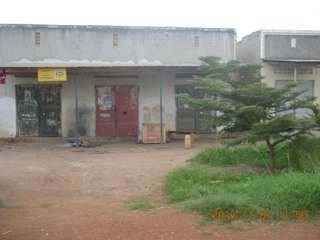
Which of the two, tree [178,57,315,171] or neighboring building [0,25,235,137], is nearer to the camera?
tree [178,57,315,171]

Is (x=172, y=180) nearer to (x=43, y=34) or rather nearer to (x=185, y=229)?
(x=185, y=229)

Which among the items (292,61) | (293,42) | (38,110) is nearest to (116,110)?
(38,110)

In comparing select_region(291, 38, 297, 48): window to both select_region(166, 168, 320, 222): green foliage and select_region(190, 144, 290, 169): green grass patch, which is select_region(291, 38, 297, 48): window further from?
select_region(166, 168, 320, 222): green foliage

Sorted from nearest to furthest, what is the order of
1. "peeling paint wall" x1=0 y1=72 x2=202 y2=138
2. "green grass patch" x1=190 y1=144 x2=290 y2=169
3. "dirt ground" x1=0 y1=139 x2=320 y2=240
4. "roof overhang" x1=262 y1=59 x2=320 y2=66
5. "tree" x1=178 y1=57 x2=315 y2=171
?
"dirt ground" x1=0 y1=139 x2=320 y2=240 < "tree" x1=178 y1=57 x2=315 y2=171 < "green grass patch" x1=190 y1=144 x2=290 y2=169 < "roof overhang" x1=262 y1=59 x2=320 y2=66 < "peeling paint wall" x1=0 y1=72 x2=202 y2=138

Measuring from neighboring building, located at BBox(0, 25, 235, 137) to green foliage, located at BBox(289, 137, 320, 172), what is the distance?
295 inches

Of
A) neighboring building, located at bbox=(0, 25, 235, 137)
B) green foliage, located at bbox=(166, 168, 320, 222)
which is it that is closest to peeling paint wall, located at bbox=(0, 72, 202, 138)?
neighboring building, located at bbox=(0, 25, 235, 137)

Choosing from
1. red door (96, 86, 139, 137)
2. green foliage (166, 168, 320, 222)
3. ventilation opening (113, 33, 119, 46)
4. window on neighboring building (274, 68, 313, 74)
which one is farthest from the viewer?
window on neighboring building (274, 68, 313, 74)

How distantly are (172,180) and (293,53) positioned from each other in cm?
1091

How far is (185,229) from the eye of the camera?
13.1 ft

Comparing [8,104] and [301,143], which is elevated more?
[8,104]

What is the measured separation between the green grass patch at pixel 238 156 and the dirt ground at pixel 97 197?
66 cm

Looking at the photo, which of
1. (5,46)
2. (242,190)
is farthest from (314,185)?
(5,46)
